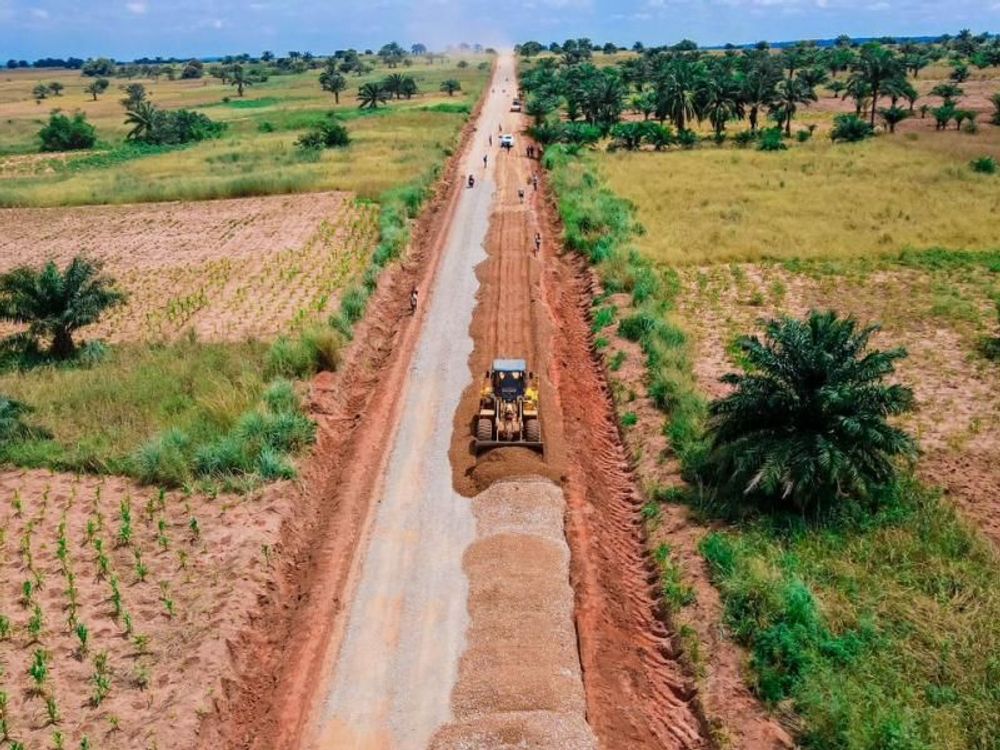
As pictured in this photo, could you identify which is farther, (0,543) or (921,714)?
(0,543)

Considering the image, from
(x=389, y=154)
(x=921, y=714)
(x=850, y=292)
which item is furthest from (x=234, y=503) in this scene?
(x=389, y=154)

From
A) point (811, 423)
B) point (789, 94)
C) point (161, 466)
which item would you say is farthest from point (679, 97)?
point (161, 466)

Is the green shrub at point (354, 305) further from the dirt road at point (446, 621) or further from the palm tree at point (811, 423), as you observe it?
the palm tree at point (811, 423)

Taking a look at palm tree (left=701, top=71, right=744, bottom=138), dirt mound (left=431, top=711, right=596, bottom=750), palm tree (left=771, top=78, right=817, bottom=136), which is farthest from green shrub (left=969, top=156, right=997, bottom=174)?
dirt mound (left=431, top=711, right=596, bottom=750)

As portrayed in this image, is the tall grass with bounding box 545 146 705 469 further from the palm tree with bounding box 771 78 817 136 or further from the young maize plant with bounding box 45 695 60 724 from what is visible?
the palm tree with bounding box 771 78 817 136

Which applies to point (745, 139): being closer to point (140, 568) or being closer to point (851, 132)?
point (851, 132)

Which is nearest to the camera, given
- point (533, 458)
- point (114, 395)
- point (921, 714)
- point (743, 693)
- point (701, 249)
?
point (921, 714)

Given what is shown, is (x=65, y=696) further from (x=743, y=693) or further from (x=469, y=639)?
(x=743, y=693)
